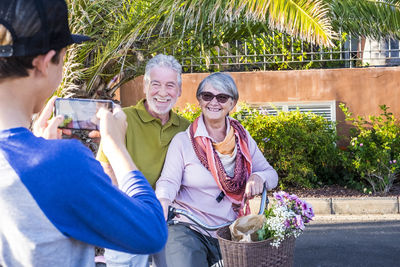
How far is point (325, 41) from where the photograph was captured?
16.1 ft

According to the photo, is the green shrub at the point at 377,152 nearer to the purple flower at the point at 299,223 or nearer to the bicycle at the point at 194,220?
the bicycle at the point at 194,220

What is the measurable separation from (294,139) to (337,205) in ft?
3.90

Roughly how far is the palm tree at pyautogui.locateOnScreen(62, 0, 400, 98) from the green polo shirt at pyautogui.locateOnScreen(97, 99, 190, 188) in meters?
1.30

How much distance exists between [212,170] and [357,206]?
4786 millimetres

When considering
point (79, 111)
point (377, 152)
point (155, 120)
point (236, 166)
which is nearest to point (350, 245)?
point (377, 152)

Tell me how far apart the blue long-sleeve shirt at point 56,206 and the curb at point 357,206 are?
6408mm

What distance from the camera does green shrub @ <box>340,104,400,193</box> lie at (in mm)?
7758

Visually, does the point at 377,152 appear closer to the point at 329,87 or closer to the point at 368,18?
the point at 329,87

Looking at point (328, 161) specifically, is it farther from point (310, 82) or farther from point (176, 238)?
point (176, 238)

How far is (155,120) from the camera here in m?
3.36

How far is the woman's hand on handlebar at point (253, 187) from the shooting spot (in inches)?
120

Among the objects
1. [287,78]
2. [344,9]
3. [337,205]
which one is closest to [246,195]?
[344,9]

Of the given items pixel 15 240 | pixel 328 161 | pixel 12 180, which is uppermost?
pixel 12 180

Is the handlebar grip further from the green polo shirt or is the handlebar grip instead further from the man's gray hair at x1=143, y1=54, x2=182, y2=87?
the man's gray hair at x1=143, y1=54, x2=182, y2=87
